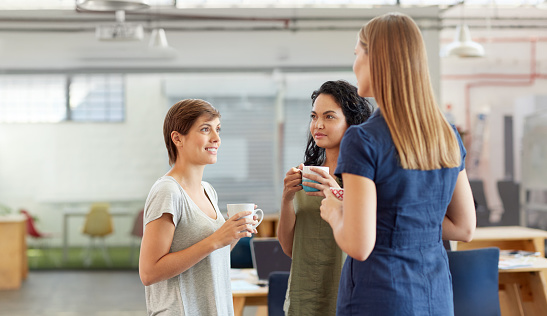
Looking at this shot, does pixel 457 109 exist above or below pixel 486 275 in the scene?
above

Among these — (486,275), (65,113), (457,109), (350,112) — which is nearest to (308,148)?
(350,112)

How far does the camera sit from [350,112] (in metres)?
2.21

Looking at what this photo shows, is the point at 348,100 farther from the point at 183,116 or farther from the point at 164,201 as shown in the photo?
the point at 164,201

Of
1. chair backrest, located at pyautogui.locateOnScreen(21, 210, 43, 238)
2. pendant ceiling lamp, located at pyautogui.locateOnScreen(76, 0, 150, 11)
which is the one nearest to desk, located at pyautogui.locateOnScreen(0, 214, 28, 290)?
chair backrest, located at pyautogui.locateOnScreen(21, 210, 43, 238)

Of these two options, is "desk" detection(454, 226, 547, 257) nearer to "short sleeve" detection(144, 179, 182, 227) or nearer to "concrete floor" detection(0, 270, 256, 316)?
"concrete floor" detection(0, 270, 256, 316)

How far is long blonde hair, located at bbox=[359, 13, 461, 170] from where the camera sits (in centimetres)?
143

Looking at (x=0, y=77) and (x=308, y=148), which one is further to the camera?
(x=0, y=77)

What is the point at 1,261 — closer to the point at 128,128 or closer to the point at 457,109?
the point at 128,128

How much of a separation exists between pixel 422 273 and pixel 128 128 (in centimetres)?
701

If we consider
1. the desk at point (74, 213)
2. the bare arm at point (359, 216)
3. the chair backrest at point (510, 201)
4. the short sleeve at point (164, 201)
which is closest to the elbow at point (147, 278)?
the short sleeve at point (164, 201)

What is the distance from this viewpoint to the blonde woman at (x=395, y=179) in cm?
141

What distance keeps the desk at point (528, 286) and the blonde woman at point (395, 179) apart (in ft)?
9.29

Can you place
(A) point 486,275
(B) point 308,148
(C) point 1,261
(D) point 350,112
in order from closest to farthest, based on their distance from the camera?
1. (D) point 350,112
2. (B) point 308,148
3. (A) point 486,275
4. (C) point 1,261

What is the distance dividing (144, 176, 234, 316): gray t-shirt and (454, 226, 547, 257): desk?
10.3ft
